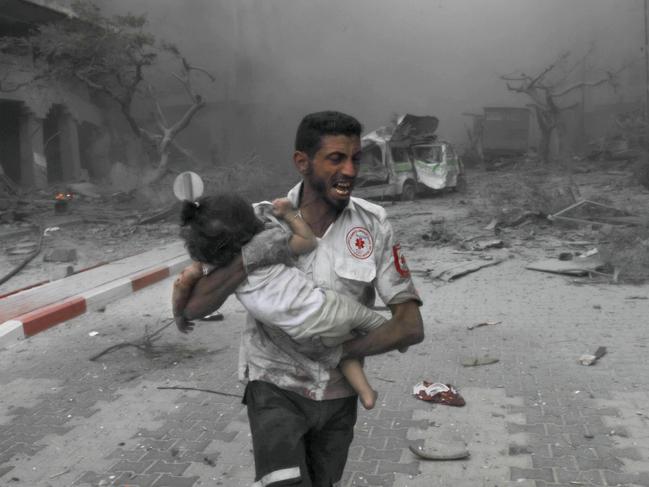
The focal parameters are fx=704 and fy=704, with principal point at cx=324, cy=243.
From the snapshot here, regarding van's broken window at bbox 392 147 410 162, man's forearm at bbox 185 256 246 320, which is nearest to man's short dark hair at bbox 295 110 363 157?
man's forearm at bbox 185 256 246 320

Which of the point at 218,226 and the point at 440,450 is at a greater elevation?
the point at 218,226

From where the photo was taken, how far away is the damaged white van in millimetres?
17672

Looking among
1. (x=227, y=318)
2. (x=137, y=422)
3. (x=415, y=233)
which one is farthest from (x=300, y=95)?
(x=137, y=422)

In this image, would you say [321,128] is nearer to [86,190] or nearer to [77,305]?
[77,305]

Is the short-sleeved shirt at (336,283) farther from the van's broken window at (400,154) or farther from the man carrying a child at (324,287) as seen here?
the van's broken window at (400,154)

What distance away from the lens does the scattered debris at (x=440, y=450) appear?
3178 mm

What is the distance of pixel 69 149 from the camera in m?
24.2

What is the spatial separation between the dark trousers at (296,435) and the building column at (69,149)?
78.4 ft

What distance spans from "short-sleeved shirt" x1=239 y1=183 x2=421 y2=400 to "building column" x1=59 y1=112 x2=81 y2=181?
23915 millimetres

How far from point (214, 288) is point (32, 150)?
71.7ft

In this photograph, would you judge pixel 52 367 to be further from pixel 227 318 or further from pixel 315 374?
pixel 315 374

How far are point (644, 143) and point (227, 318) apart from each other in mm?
21361

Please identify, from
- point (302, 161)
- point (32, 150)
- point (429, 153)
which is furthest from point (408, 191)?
point (302, 161)

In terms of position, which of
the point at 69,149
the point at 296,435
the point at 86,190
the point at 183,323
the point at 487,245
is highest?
the point at 183,323
